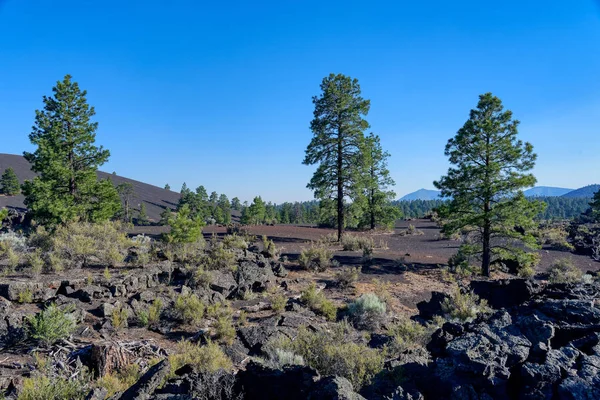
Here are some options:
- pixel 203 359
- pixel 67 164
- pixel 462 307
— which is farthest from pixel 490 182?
pixel 67 164

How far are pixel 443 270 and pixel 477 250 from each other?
1696 mm

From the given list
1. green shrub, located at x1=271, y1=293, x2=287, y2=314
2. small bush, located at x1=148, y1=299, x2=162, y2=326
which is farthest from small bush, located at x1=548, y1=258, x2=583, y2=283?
small bush, located at x1=148, y1=299, x2=162, y2=326

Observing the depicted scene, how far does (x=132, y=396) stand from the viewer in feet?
10.9

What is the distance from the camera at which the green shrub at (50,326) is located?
223 inches

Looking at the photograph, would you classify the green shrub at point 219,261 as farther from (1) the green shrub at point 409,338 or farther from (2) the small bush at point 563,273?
(2) the small bush at point 563,273

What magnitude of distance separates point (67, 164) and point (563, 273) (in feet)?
74.6

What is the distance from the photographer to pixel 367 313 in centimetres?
821

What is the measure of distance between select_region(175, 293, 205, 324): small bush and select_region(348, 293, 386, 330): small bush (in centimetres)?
367

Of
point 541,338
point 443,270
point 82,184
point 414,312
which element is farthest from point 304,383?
point 82,184

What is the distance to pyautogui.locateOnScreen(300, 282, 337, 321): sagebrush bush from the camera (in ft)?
27.6

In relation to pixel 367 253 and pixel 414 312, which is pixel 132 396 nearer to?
pixel 414 312

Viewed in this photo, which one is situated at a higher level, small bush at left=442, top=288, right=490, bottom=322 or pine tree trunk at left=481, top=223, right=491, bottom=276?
pine tree trunk at left=481, top=223, right=491, bottom=276

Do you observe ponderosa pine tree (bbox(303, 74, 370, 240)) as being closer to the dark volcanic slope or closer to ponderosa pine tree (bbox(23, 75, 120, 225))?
ponderosa pine tree (bbox(23, 75, 120, 225))

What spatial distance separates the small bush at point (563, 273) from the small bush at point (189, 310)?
12743mm
